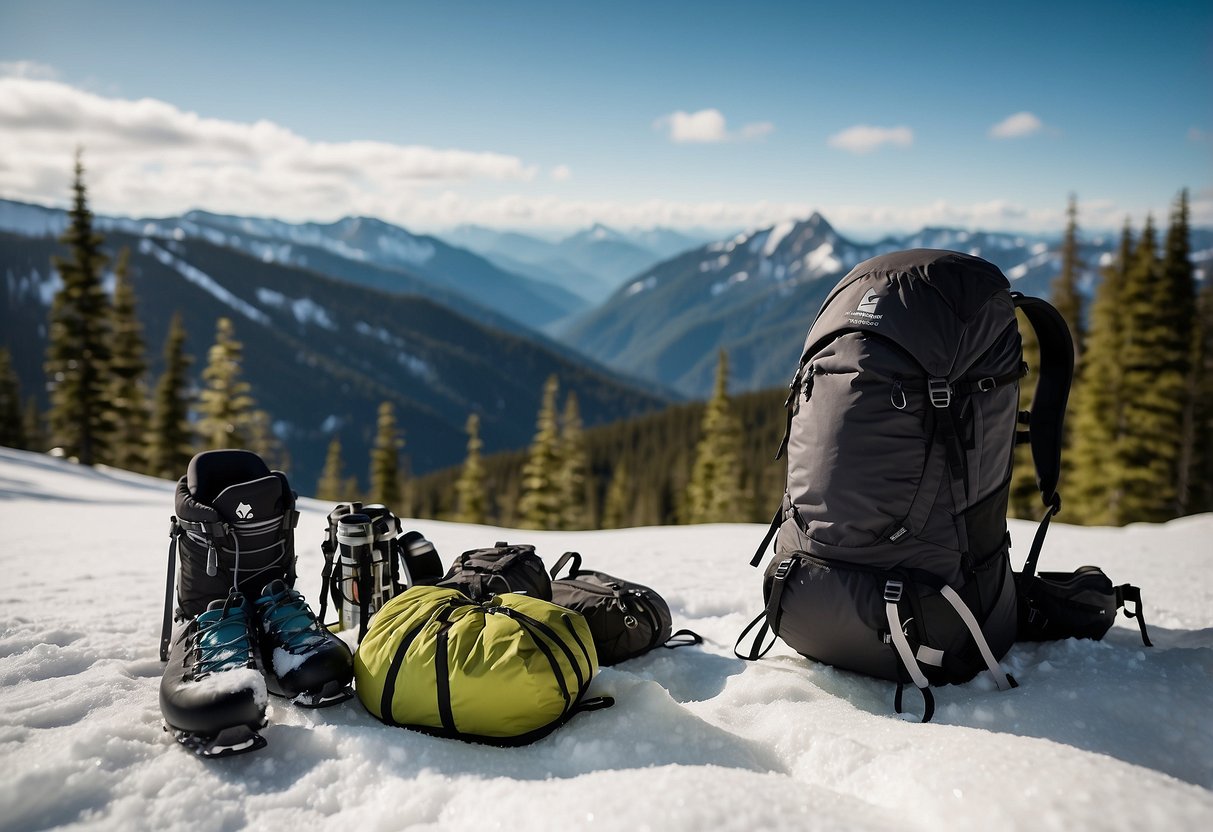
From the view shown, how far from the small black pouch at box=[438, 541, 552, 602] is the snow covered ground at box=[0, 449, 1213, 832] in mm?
656

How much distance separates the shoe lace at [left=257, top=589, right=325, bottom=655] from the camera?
298 cm

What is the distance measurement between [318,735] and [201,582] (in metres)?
1.21

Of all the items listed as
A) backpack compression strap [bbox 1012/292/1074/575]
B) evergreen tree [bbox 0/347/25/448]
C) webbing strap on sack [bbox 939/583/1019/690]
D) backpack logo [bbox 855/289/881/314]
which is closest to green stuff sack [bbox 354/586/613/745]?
webbing strap on sack [bbox 939/583/1019/690]

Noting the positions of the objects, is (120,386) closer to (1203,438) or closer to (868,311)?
(868,311)

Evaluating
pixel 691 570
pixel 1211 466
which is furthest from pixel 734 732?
pixel 1211 466

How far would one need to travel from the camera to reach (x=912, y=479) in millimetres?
3062

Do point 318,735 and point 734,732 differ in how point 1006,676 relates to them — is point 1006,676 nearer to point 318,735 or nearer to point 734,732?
point 734,732

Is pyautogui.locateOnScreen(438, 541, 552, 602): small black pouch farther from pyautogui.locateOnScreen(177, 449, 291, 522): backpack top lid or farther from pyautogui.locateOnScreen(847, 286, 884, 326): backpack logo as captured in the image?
pyautogui.locateOnScreen(847, 286, 884, 326): backpack logo

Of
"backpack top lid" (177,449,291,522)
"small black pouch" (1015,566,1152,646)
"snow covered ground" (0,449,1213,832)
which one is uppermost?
"backpack top lid" (177,449,291,522)

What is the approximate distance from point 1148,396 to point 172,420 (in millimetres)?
36687

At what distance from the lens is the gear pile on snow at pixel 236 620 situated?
2471 millimetres

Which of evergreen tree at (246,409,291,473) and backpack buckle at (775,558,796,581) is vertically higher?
backpack buckle at (775,558,796,581)

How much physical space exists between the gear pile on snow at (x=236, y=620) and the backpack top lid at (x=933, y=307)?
2.81 m

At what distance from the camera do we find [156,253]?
19700cm
